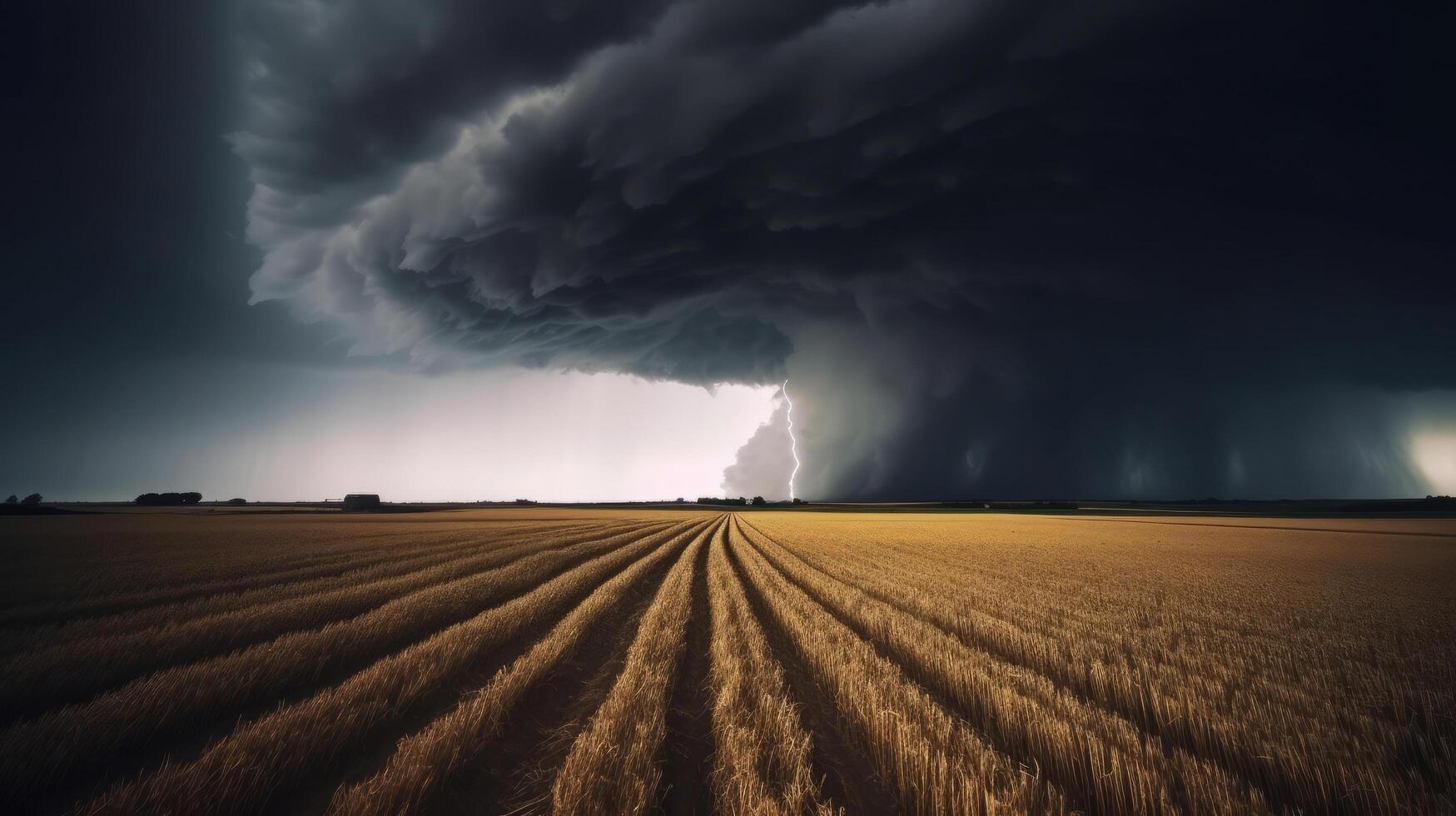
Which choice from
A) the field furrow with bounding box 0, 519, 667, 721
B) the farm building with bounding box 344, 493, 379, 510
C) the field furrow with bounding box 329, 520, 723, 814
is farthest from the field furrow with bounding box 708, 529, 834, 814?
the farm building with bounding box 344, 493, 379, 510

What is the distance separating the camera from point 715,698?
20.5ft

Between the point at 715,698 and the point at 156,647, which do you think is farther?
the point at 156,647

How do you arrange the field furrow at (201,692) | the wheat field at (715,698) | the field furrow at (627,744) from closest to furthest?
1. the field furrow at (627,744)
2. the wheat field at (715,698)
3. the field furrow at (201,692)

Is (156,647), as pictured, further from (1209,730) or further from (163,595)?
(1209,730)

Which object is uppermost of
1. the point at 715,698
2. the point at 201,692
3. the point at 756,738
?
the point at 201,692

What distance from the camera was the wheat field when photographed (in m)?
4.03

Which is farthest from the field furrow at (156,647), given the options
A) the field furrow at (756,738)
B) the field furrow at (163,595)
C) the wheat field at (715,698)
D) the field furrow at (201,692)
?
the field furrow at (756,738)

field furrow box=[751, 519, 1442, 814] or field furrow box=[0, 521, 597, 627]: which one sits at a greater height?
field furrow box=[0, 521, 597, 627]

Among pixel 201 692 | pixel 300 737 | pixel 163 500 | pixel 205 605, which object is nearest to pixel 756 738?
pixel 300 737

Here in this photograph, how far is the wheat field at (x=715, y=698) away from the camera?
159 inches

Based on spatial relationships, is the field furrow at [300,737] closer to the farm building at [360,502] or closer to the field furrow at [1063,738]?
the field furrow at [1063,738]

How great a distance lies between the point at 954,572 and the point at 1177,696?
11.0 metres

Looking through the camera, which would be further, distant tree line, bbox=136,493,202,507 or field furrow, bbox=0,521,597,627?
distant tree line, bbox=136,493,202,507

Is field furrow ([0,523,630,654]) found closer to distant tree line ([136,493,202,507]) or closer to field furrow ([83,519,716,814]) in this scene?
field furrow ([83,519,716,814])
